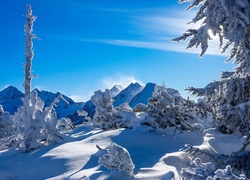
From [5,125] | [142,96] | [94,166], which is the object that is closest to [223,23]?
[94,166]

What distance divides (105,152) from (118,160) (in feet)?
6.19

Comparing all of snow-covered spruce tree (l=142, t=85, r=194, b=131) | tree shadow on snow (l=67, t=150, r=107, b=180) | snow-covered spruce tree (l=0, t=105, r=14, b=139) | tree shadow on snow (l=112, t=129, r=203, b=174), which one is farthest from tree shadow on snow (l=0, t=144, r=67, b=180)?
snow-covered spruce tree (l=0, t=105, r=14, b=139)

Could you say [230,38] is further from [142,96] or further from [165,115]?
[142,96]

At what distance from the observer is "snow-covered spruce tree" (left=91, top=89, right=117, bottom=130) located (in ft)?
42.5

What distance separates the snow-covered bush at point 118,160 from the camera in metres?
6.03

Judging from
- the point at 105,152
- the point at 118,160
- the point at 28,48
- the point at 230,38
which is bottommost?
the point at 105,152

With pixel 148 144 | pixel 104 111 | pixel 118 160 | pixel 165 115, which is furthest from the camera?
pixel 104 111

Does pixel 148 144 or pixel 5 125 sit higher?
pixel 148 144

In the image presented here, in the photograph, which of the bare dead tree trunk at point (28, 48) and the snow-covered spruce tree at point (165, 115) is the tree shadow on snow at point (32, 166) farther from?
the bare dead tree trunk at point (28, 48)

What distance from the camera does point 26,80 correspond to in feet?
51.3

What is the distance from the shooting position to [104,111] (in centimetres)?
1424

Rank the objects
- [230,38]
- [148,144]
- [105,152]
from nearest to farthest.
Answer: [230,38]
[105,152]
[148,144]

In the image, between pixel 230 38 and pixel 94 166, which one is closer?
pixel 230 38

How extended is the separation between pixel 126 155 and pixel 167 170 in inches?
35.2
